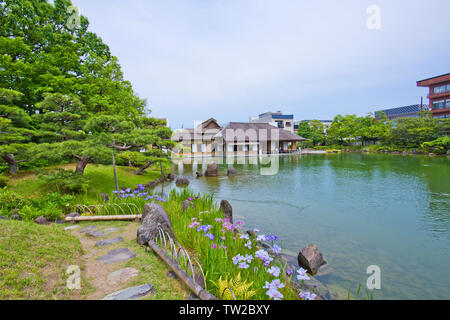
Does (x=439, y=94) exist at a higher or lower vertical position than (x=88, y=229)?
higher

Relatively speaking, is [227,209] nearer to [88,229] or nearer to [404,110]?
[88,229]

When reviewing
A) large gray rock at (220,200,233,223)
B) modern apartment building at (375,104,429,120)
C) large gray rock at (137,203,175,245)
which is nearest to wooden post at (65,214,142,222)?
large gray rock at (137,203,175,245)

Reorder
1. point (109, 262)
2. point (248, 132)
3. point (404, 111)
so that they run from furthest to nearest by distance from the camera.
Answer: point (404, 111)
point (248, 132)
point (109, 262)

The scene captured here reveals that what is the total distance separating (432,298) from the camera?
122 inches

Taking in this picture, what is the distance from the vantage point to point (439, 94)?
1245 inches

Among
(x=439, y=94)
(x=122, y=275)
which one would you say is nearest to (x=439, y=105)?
(x=439, y=94)

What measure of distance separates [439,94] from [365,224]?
39664 millimetres

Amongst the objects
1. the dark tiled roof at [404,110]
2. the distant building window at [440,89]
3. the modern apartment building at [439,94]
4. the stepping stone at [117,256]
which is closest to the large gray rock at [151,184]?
the stepping stone at [117,256]

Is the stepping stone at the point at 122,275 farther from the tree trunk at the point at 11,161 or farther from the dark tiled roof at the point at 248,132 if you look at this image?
the dark tiled roof at the point at 248,132

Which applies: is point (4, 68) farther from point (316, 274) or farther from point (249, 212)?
point (316, 274)

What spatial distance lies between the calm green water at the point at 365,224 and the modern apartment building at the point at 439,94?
100 feet

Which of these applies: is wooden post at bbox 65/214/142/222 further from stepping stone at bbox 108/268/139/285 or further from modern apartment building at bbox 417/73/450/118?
modern apartment building at bbox 417/73/450/118

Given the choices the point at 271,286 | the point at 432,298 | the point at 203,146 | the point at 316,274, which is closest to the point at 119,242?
the point at 271,286

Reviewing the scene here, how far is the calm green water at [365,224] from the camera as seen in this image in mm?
3568
